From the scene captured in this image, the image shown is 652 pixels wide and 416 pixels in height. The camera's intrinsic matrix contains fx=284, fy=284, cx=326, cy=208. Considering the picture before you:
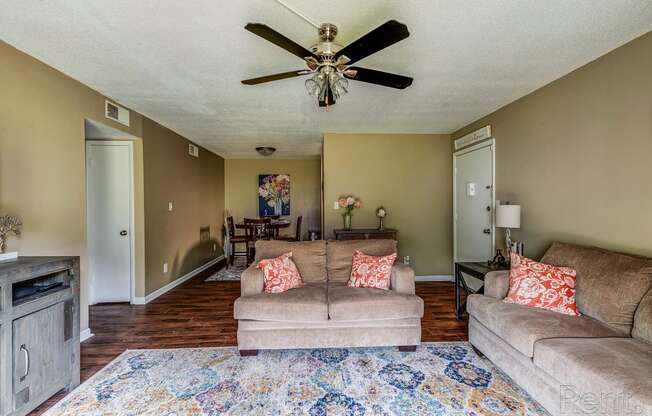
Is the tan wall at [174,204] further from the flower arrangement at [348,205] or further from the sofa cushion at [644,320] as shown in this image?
the sofa cushion at [644,320]

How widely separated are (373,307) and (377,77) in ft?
5.80

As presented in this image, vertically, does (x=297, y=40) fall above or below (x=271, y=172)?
above

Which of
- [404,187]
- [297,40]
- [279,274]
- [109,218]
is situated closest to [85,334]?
[109,218]

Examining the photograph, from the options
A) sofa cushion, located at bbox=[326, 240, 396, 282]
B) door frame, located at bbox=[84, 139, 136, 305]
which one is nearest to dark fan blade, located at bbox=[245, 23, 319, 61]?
sofa cushion, located at bbox=[326, 240, 396, 282]

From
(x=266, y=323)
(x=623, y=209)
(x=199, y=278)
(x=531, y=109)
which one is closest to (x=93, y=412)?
(x=266, y=323)

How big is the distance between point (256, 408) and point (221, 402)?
0.25 metres

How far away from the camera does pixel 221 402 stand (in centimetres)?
181

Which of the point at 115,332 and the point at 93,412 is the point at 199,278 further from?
the point at 93,412

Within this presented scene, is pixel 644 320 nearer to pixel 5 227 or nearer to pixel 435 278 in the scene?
pixel 435 278

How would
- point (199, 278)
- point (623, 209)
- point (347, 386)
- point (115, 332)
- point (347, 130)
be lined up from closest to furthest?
1. point (347, 386)
2. point (623, 209)
3. point (115, 332)
4. point (347, 130)
5. point (199, 278)

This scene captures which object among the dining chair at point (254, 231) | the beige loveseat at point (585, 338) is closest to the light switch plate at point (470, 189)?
the beige loveseat at point (585, 338)

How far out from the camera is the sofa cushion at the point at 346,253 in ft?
9.61

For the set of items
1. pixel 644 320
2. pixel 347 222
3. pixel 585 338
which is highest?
pixel 347 222

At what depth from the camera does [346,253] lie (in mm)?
2980
